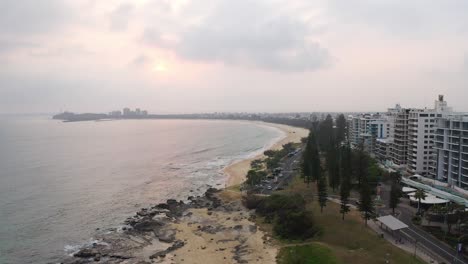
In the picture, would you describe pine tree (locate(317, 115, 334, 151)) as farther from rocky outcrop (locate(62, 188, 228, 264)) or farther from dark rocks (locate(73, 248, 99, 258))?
dark rocks (locate(73, 248, 99, 258))

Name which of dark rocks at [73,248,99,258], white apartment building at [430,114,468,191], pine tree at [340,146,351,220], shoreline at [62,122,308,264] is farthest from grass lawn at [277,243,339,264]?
white apartment building at [430,114,468,191]

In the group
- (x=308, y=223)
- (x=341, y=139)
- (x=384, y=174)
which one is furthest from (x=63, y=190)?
(x=341, y=139)

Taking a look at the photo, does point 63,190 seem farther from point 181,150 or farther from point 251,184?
point 181,150

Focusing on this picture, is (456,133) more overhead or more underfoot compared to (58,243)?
more overhead

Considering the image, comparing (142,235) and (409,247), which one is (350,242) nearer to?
(409,247)

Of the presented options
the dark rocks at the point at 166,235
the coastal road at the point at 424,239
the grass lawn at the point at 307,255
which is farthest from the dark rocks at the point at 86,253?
the coastal road at the point at 424,239

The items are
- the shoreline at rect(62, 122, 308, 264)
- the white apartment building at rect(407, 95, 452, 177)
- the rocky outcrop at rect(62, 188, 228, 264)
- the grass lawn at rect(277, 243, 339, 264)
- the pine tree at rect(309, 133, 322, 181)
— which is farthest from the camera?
the white apartment building at rect(407, 95, 452, 177)

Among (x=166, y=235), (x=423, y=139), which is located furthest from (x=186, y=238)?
(x=423, y=139)
